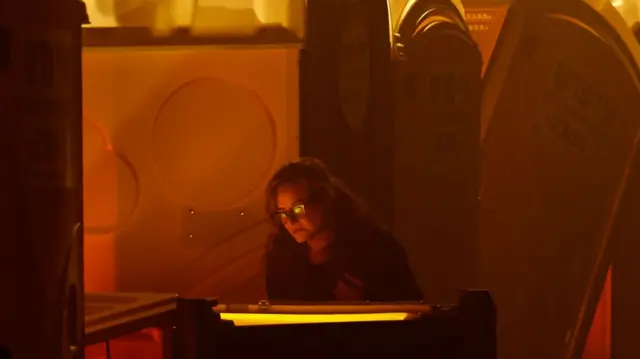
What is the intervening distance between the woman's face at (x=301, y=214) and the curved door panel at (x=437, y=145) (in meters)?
0.12

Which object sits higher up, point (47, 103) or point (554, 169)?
point (47, 103)

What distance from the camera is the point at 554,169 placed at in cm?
135

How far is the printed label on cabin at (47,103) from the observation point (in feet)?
1.97

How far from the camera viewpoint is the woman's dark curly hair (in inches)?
47.4

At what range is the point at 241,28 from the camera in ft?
4.19

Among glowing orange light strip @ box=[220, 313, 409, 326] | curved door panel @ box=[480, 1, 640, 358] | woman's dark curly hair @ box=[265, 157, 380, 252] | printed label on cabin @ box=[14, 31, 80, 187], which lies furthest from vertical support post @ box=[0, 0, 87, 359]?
curved door panel @ box=[480, 1, 640, 358]

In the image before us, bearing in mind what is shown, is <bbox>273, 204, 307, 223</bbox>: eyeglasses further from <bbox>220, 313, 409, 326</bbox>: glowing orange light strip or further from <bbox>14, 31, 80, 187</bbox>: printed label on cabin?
<bbox>14, 31, 80, 187</bbox>: printed label on cabin

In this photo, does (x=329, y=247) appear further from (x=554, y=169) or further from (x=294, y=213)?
(x=554, y=169)

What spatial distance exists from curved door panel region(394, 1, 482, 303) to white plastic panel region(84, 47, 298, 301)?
193mm

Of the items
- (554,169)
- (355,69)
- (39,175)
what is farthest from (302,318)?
(554,169)

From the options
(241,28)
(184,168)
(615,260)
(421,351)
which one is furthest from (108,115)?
(615,260)

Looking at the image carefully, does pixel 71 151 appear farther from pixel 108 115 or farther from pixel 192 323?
pixel 108 115

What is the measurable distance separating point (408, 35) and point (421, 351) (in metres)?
0.57

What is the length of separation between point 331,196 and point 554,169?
0.38 meters
